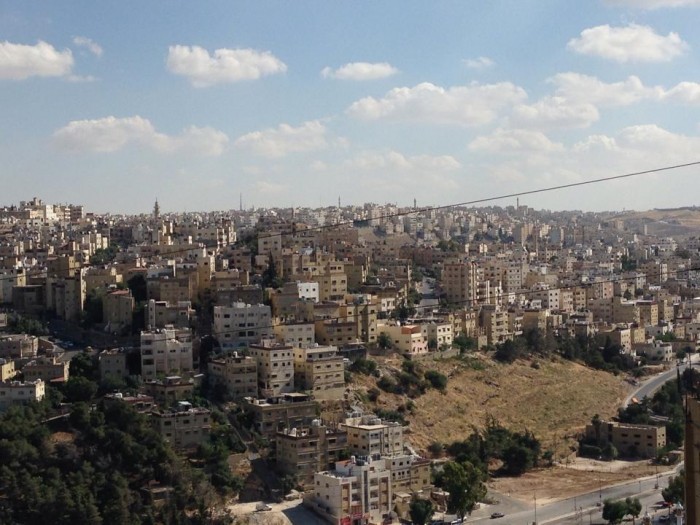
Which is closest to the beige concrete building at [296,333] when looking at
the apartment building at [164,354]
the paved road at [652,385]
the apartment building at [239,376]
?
the apartment building at [239,376]

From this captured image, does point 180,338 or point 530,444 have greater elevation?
point 180,338

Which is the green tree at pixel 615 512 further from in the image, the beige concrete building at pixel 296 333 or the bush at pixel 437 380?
the beige concrete building at pixel 296 333

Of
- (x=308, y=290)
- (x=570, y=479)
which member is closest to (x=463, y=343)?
(x=308, y=290)

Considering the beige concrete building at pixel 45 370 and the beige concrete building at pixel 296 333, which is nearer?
the beige concrete building at pixel 45 370

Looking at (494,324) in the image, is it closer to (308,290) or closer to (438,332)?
(438,332)

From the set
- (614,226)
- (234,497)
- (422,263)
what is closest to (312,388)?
(234,497)

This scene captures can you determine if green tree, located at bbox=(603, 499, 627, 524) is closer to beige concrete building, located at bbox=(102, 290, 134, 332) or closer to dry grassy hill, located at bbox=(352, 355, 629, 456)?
dry grassy hill, located at bbox=(352, 355, 629, 456)

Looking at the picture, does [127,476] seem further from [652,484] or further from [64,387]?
[652,484]
